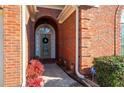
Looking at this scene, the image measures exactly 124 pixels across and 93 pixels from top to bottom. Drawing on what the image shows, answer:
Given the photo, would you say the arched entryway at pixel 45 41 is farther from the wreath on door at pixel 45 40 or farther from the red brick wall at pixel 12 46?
the red brick wall at pixel 12 46

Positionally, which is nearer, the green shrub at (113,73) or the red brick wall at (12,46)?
the red brick wall at (12,46)

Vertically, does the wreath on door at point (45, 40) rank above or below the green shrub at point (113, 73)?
above

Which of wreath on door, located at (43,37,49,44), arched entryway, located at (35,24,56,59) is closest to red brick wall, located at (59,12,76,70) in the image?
arched entryway, located at (35,24,56,59)

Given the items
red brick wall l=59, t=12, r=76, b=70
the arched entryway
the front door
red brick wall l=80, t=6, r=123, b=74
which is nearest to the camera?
red brick wall l=80, t=6, r=123, b=74

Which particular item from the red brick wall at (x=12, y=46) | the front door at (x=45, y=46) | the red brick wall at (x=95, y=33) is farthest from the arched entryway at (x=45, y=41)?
the red brick wall at (x=12, y=46)

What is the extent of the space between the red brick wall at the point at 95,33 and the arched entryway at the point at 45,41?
45.1 feet

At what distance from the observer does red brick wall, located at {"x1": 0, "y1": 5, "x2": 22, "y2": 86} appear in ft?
25.5

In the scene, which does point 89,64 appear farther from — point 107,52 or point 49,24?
point 49,24

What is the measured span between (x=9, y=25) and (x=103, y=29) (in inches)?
234

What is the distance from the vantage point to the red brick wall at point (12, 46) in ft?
25.5

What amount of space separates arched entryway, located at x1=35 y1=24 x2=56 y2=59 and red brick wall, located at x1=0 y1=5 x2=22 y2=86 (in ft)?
60.2

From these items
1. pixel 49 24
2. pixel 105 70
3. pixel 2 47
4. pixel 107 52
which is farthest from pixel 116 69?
pixel 49 24

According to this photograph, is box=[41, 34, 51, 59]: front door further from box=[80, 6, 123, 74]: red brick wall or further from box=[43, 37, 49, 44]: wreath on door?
box=[80, 6, 123, 74]: red brick wall

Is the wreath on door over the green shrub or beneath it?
over
